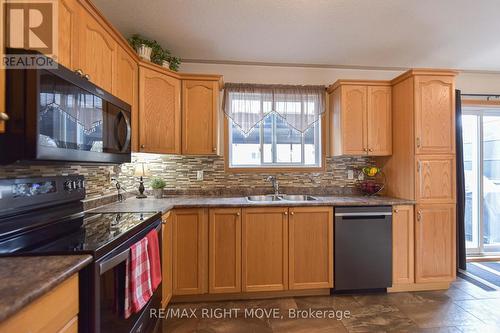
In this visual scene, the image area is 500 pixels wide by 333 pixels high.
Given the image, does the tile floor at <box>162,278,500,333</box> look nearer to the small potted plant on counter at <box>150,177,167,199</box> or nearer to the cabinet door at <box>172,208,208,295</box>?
the cabinet door at <box>172,208,208,295</box>

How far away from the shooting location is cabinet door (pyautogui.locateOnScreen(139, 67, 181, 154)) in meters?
2.28

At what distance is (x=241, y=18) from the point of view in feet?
6.85

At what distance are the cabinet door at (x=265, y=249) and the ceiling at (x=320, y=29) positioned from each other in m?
1.68

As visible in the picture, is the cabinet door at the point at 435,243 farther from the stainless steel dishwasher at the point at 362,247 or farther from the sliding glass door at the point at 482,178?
the sliding glass door at the point at 482,178

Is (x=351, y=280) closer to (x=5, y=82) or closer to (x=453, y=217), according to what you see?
(x=453, y=217)

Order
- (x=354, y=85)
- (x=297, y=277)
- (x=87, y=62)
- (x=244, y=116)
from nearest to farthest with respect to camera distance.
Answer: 1. (x=87, y=62)
2. (x=297, y=277)
3. (x=354, y=85)
4. (x=244, y=116)

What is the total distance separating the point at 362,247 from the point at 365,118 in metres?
1.36

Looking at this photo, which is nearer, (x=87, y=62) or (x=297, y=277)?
(x=87, y=62)

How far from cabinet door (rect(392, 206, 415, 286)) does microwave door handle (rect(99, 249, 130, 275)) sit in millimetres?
2343

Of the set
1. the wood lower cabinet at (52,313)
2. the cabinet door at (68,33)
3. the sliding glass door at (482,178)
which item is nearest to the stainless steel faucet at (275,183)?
the cabinet door at (68,33)

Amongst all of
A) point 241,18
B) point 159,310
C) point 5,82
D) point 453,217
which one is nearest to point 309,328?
point 159,310

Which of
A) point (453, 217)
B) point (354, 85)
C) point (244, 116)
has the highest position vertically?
point (354, 85)

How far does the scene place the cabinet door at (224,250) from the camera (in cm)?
225

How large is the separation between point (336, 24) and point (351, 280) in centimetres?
237
